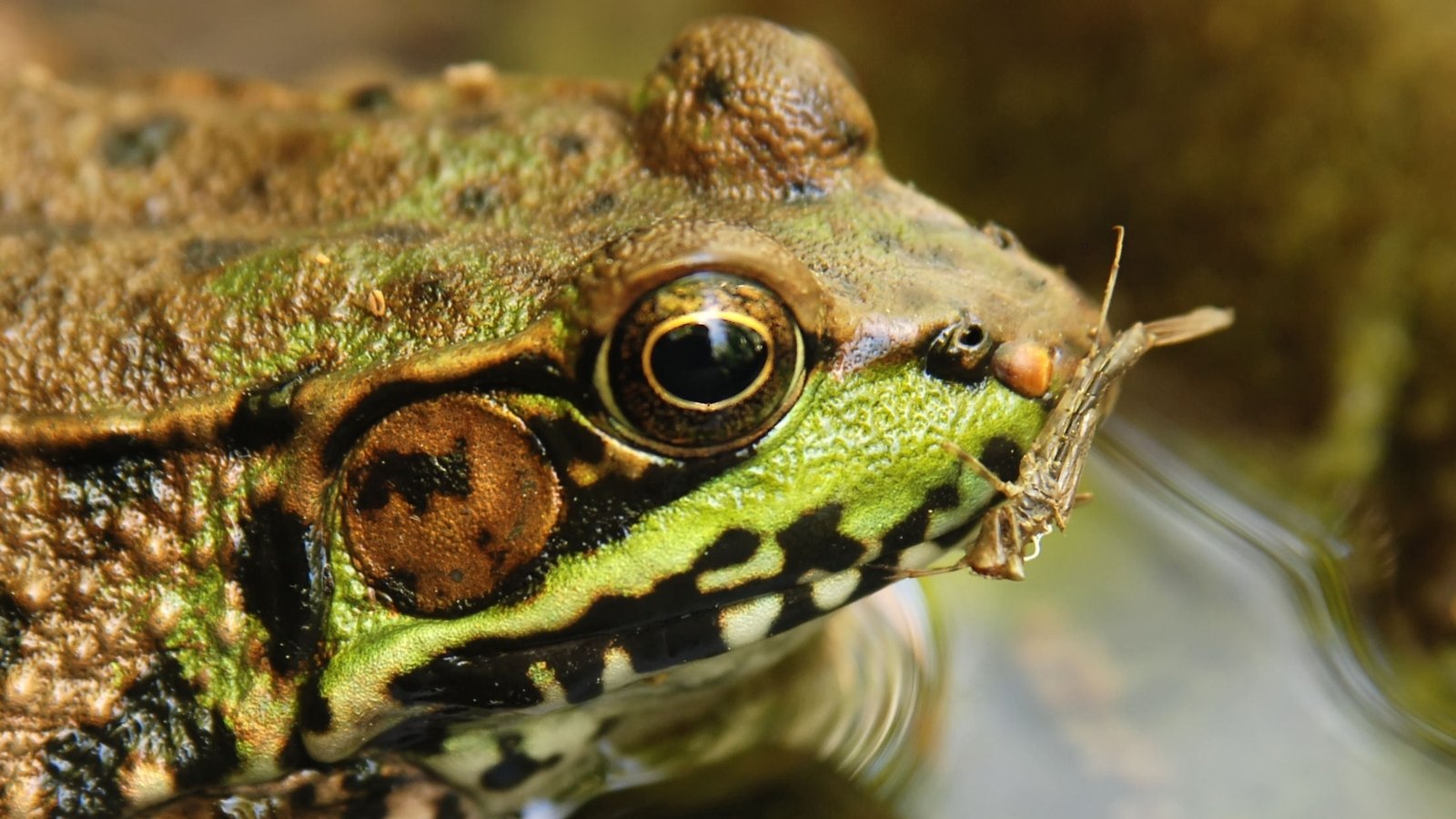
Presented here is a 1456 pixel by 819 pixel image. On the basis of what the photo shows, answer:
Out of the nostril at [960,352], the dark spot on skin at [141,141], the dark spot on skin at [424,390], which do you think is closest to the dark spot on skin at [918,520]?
the nostril at [960,352]

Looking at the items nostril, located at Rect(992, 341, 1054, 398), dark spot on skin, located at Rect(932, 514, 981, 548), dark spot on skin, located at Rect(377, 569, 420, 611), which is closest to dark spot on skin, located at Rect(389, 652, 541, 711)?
dark spot on skin, located at Rect(377, 569, 420, 611)

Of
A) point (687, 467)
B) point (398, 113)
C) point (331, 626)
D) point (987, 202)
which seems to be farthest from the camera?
point (987, 202)

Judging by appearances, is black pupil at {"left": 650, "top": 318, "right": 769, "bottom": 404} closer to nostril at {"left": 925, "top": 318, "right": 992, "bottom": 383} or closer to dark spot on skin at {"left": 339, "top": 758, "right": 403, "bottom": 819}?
nostril at {"left": 925, "top": 318, "right": 992, "bottom": 383}

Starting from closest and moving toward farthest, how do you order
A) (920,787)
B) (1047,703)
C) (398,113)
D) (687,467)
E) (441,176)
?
(687,467) → (441,176) → (398,113) → (920,787) → (1047,703)

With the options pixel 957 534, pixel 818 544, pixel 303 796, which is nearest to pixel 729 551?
pixel 818 544

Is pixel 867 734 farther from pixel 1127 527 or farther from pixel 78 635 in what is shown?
pixel 78 635

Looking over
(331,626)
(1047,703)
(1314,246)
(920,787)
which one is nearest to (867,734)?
(920,787)

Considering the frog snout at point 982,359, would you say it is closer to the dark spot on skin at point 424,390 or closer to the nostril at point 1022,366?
the nostril at point 1022,366
